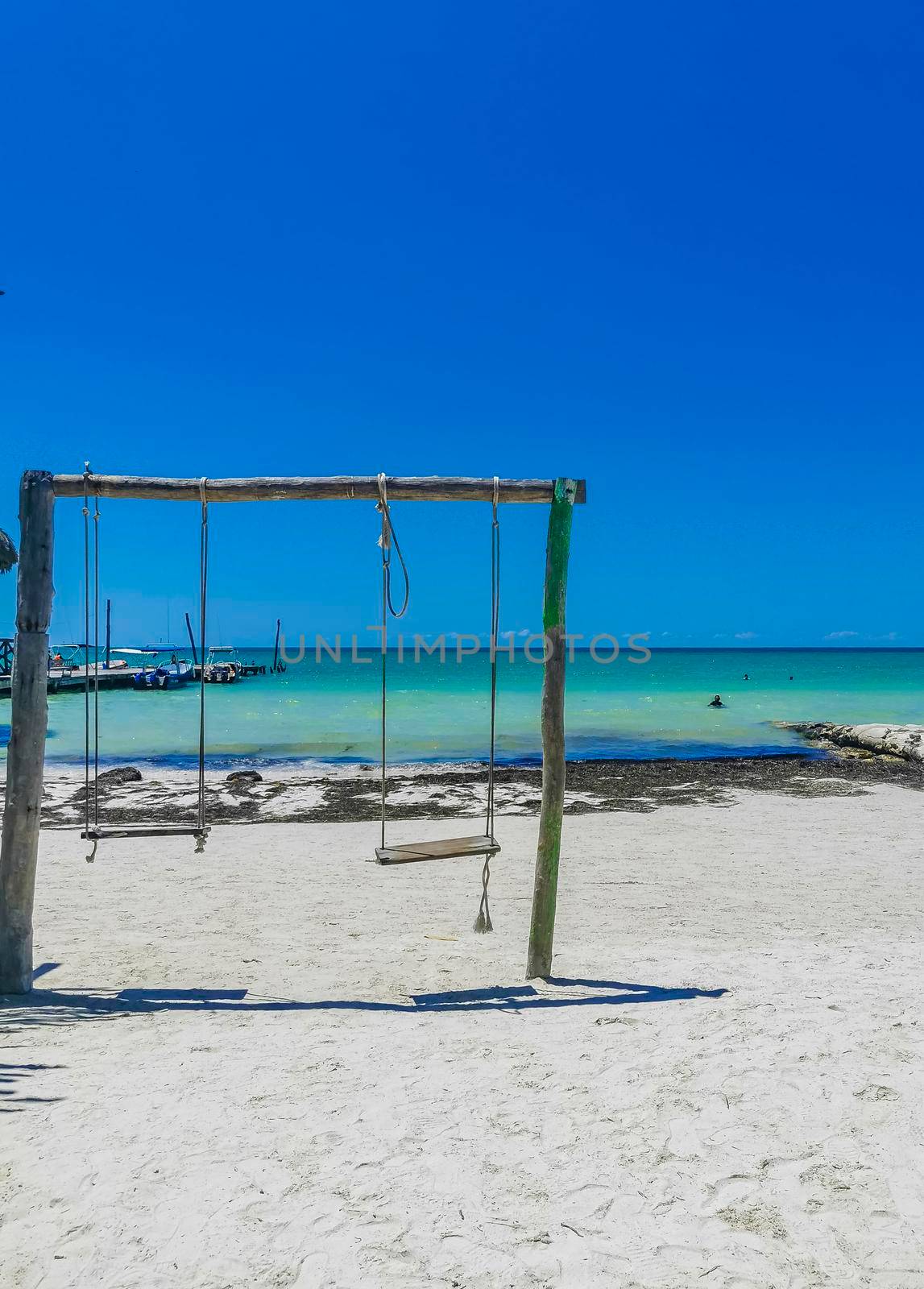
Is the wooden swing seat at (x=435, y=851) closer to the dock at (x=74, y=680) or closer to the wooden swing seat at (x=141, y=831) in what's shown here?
the wooden swing seat at (x=141, y=831)

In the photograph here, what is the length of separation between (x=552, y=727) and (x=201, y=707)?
7.01ft

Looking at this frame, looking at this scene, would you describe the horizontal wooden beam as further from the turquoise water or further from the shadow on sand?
the turquoise water

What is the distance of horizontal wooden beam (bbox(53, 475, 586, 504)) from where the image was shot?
466cm

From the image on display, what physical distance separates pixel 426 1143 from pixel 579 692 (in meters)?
41.9

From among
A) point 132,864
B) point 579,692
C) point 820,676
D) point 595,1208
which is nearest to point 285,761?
point 132,864

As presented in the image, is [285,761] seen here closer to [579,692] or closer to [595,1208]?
[595,1208]

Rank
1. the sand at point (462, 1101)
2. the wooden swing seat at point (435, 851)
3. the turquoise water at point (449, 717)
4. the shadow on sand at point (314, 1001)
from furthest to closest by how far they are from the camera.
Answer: the turquoise water at point (449, 717) < the wooden swing seat at point (435, 851) < the shadow on sand at point (314, 1001) < the sand at point (462, 1101)

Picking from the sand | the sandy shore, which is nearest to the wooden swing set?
the sand

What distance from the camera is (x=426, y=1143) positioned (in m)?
2.78

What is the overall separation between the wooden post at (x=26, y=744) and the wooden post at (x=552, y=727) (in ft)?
9.40

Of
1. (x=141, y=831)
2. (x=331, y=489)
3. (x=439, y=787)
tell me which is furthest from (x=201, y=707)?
(x=439, y=787)

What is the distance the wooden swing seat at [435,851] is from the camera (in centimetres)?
444

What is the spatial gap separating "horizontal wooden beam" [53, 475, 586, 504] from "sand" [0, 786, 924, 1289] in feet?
9.56

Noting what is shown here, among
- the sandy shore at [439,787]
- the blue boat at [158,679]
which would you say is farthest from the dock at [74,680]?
the sandy shore at [439,787]
